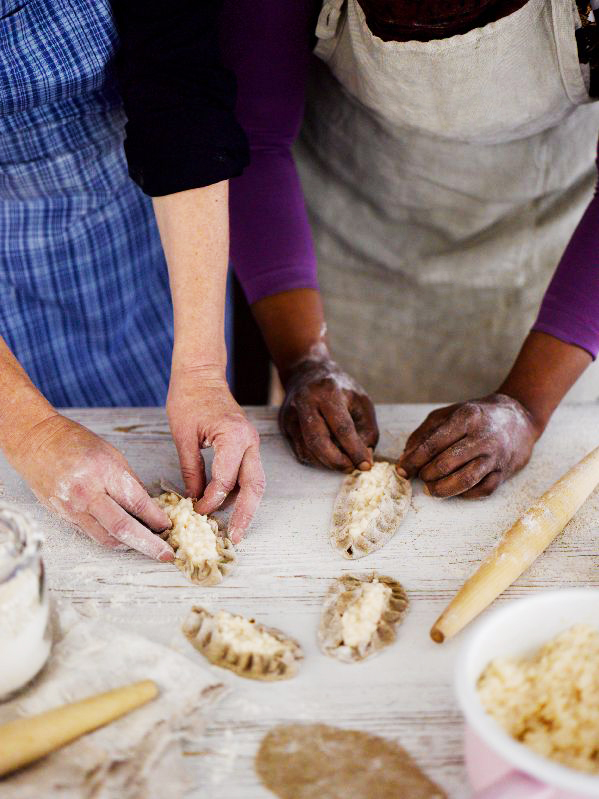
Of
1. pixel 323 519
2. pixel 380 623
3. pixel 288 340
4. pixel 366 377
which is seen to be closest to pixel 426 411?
pixel 288 340

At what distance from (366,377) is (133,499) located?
121 centimetres

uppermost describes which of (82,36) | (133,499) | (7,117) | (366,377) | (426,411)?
(82,36)

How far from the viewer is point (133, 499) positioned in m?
0.97

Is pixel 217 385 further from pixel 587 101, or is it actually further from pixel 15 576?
pixel 587 101

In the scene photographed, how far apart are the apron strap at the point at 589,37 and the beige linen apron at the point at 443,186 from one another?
0.04 feet

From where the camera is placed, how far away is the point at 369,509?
A: 3.38 ft

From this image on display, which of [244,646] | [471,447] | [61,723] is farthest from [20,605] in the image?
[471,447]

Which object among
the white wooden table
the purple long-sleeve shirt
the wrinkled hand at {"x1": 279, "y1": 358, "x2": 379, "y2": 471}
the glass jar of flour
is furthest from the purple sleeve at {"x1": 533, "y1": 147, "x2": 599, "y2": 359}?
the glass jar of flour

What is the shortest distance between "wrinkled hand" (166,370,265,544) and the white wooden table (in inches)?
1.8

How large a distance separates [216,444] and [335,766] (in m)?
0.49

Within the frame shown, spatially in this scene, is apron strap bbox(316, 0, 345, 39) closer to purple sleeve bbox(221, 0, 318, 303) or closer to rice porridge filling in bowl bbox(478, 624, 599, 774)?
purple sleeve bbox(221, 0, 318, 303)

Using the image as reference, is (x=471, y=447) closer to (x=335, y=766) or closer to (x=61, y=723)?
(x=335, y=766)

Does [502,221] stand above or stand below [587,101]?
below

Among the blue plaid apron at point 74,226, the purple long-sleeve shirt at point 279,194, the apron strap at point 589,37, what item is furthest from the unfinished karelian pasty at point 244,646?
the apron strap at point 589,37
